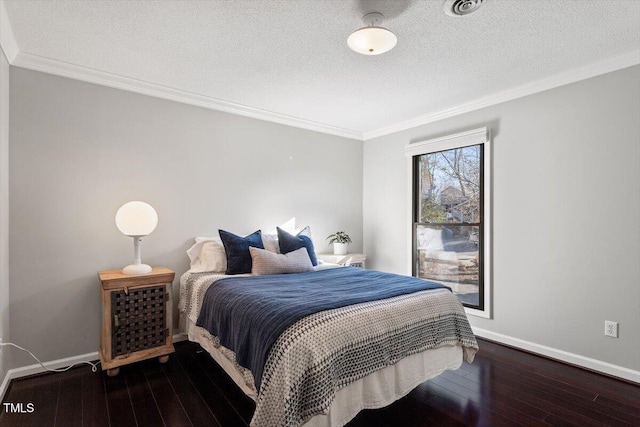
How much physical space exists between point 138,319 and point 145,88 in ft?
6.73

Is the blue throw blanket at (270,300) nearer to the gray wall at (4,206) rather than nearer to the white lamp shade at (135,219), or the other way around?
the white lamp shade at (135,219)

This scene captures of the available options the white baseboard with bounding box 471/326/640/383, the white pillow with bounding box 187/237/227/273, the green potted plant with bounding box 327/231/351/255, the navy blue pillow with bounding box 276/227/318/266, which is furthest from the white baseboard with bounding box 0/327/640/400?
Result: the green potted plant with bounding box 327/231/351/255

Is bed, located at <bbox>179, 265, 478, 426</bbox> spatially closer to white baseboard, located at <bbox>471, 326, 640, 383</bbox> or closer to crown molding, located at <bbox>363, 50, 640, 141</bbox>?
white baseboard, located at <bbox>471, 326, 640, 383</bbox>

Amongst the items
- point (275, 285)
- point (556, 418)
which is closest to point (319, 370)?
point (275, 285)

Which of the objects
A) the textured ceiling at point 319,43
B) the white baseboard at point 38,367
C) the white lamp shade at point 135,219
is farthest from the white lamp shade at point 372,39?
the white baseboard at point 38,367

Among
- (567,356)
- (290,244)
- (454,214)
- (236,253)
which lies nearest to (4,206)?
(236,253)

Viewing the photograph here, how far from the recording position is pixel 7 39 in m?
2.25

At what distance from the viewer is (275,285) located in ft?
8.19

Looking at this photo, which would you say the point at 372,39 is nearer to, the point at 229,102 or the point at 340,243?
the point at 229,102

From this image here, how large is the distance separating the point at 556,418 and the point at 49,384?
135 inches

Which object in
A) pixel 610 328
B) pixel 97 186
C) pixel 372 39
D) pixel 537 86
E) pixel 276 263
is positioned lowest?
pixel 610 328

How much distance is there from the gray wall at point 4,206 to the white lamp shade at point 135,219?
700mm

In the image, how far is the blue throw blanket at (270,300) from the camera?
5.86 feet

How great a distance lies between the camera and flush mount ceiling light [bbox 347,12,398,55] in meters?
2.03
